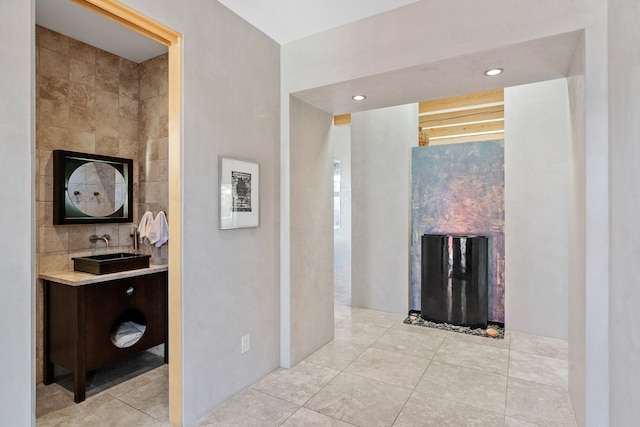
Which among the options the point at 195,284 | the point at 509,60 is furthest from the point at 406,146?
the point at 195,284

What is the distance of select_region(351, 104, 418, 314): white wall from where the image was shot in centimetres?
433

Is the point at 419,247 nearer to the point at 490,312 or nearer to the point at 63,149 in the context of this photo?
the point at 490,312

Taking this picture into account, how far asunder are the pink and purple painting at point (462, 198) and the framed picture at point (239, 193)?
2502mm

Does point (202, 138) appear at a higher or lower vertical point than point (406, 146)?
lower

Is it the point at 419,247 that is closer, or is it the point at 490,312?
the point at 490,312

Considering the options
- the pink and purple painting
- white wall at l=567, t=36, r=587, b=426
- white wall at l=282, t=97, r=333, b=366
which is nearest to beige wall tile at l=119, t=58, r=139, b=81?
white wall at l=282, t=97, r=333, b=366

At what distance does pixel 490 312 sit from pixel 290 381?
8.43 ft

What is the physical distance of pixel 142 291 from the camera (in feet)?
9.29

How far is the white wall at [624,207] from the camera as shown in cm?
128

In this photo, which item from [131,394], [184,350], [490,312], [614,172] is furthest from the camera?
[490,312]

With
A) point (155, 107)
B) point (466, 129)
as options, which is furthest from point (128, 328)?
point (466, 129)

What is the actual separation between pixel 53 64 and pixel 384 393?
3592mm

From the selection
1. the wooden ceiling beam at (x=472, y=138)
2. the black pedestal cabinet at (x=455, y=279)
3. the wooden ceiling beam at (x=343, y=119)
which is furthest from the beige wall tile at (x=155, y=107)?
the wooden ceiling beam at (x=472, y=138)

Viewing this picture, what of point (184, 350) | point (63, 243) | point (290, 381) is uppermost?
point (63, 243)
